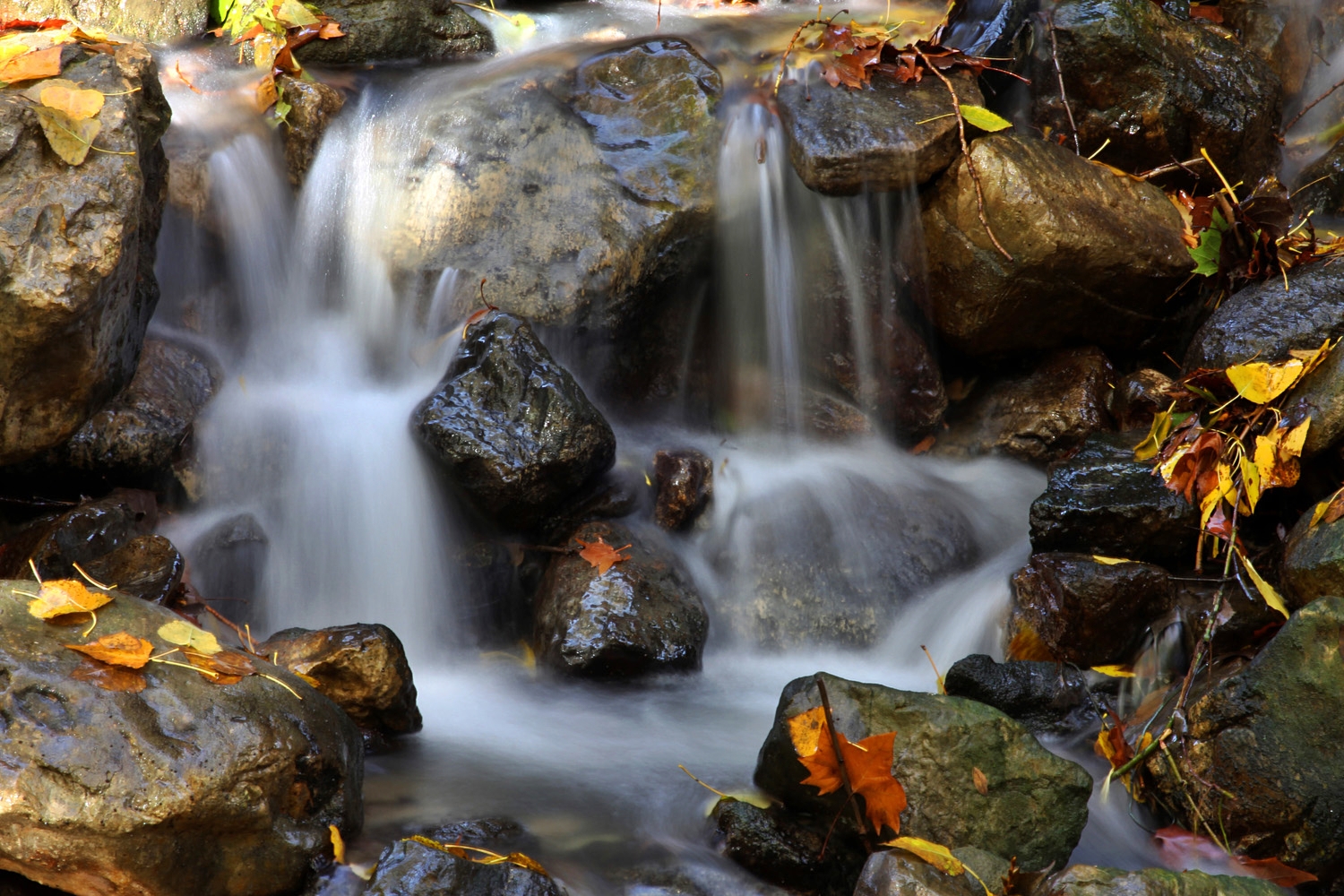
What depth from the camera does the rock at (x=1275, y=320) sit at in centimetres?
429

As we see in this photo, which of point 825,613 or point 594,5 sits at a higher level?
point 594,5

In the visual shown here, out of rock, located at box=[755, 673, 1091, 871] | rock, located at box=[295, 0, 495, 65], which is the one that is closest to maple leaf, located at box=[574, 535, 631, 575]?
rock, located at box=[755, 673, 1091, 871]

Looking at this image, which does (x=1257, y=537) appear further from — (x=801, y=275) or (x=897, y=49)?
(x=897, y=49)

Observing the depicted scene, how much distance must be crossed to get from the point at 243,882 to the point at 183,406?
8.59 ft

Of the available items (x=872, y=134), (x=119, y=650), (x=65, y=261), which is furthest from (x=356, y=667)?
(x=872, y=134)

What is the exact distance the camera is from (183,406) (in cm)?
446

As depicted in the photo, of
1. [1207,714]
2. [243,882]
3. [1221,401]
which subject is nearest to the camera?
[243,882]

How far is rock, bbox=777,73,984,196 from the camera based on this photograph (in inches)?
200

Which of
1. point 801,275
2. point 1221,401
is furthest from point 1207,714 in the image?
point 801,275

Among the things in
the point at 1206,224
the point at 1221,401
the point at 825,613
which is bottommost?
the point at 825,613

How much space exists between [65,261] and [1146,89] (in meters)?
5.45

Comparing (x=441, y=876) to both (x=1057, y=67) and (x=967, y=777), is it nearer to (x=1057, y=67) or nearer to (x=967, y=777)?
(x=967, y=777)

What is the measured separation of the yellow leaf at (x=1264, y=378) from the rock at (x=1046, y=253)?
1.19m

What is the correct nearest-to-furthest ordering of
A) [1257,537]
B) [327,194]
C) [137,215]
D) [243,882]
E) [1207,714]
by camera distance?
1. [243,882]
2. [1207,714]
3. [137,215]
4. [1257,537]
5. [327,194]
